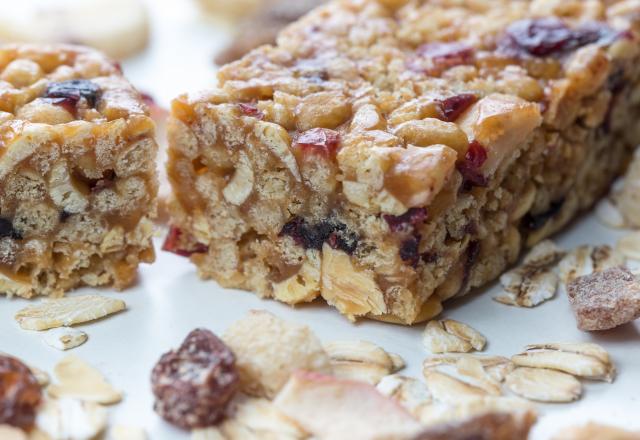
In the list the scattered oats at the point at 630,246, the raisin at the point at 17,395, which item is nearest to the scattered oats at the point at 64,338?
the raisin at the point at 17,395

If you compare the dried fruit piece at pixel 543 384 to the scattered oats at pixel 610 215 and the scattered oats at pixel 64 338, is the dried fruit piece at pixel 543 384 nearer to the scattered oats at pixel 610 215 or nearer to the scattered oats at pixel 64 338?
the scattered oats at pixel 610 215

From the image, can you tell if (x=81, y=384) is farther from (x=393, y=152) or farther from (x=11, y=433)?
(x=393, y=152)

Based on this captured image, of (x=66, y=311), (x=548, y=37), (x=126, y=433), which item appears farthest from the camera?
(x=548, y=37)

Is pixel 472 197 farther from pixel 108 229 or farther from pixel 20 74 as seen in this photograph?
pixel 20 74

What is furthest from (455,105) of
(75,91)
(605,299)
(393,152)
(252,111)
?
(75,91)

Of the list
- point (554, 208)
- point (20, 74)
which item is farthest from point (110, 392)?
point (554, 208)

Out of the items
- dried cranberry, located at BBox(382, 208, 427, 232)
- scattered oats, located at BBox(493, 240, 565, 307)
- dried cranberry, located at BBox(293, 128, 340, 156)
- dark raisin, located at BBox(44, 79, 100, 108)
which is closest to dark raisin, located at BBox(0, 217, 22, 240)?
dark raisin, located at BBox(44, 79, 100, 108)
